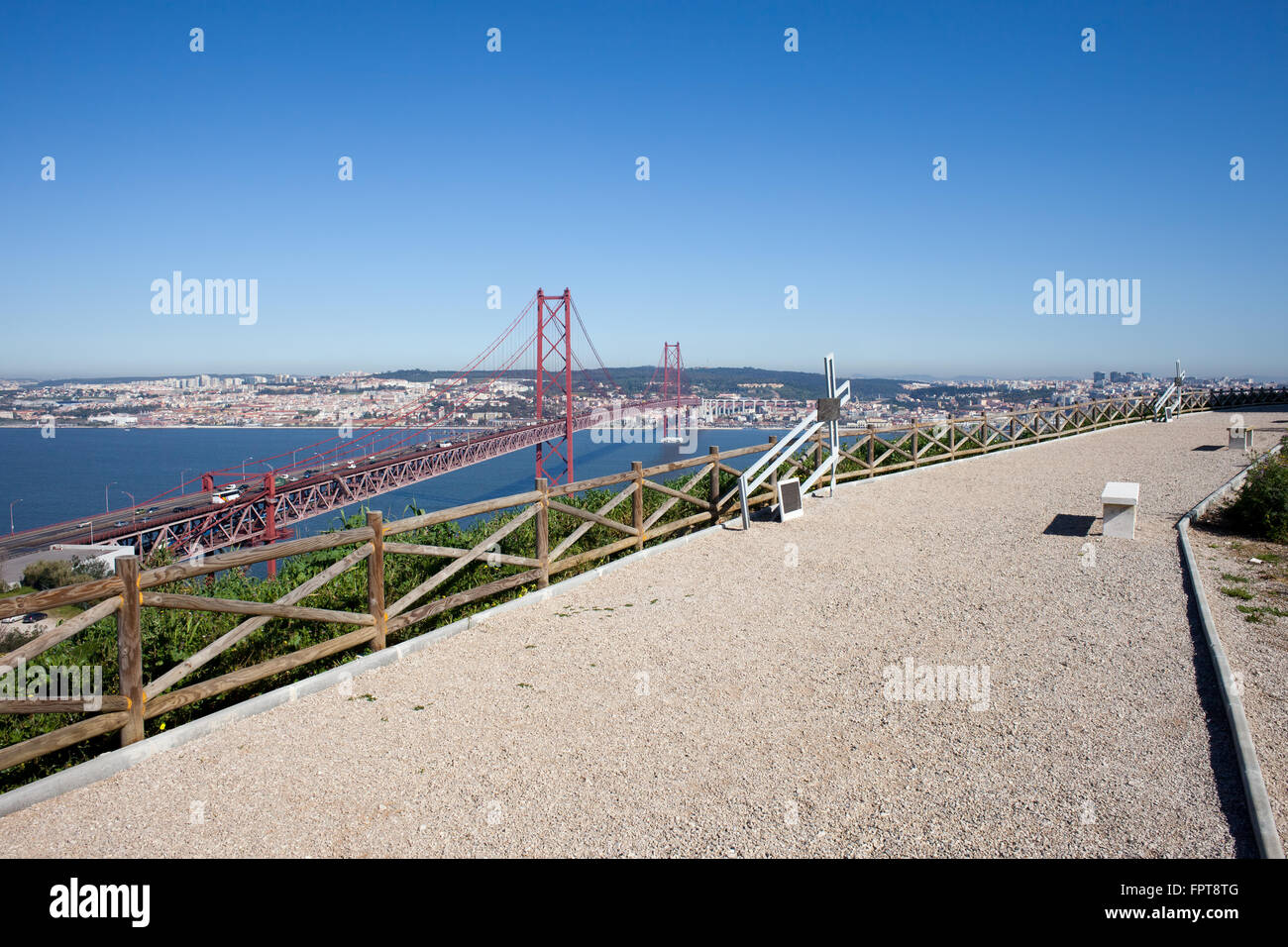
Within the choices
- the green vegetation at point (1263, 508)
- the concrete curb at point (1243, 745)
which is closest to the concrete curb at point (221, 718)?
the concrete curb at point (1243, 745)

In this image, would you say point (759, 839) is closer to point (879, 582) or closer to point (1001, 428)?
point (879, 582)

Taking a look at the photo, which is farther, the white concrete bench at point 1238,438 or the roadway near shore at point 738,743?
the white concrete bench at point 1238,438

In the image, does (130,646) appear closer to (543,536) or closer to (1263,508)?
(543,536)

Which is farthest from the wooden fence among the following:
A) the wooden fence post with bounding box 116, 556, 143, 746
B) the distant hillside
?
the distant hillside

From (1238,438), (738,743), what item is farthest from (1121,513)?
(1238,438)

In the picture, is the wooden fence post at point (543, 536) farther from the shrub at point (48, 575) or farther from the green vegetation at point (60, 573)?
the shrub at point (48, 575)
